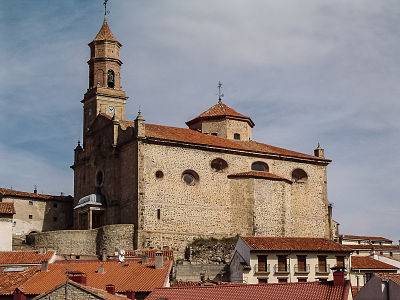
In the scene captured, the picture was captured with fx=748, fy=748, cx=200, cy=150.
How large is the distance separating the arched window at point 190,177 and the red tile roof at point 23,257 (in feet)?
49.2

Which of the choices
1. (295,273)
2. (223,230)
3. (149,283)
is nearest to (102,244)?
(223,230)

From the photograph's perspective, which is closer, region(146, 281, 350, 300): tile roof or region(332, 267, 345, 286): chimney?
region(332, 267, 345, 286): chimney

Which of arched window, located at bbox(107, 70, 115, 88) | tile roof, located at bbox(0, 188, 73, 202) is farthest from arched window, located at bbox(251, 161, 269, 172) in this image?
tile roof, located at bbox(0, 188, 73, 202)

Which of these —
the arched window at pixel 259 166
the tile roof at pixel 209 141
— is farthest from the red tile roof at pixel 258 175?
the tile roof at pixel 209 141

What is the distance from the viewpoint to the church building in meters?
55.2

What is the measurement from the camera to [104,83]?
2542 inches

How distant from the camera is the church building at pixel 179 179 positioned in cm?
5522

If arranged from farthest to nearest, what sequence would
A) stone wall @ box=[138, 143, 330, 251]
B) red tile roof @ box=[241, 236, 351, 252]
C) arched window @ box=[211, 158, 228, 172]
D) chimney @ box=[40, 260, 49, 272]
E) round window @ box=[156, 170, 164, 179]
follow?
arched window @ box=[211, 158, 228, 172]
round window @ box=[156, 170, 164, 179]
stone wall @ box=[138, 143, 330, 251]
red tile roof @ box=[241, 236, 351, 252]
chimney @ box=[40, 260, 49, 272]

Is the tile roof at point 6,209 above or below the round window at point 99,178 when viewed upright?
below


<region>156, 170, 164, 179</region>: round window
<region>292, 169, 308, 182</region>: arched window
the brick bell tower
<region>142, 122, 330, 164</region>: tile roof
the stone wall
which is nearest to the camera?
the stone wall

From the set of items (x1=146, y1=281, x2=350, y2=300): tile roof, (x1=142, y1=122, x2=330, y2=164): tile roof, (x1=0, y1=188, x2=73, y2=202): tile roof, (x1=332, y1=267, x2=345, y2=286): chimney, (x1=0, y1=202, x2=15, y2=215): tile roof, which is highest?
(x1=142, y1=122, x2=330, y2=164): tile roof

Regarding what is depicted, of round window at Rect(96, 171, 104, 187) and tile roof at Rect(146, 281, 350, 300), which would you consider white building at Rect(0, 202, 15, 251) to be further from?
tile roof at Rect(146, 281, 350, 300)

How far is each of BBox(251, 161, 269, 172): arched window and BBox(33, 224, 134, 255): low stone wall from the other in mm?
12457

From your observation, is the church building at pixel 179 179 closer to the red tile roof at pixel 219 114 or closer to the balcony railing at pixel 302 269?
the red tile roof at pixel 219 114
